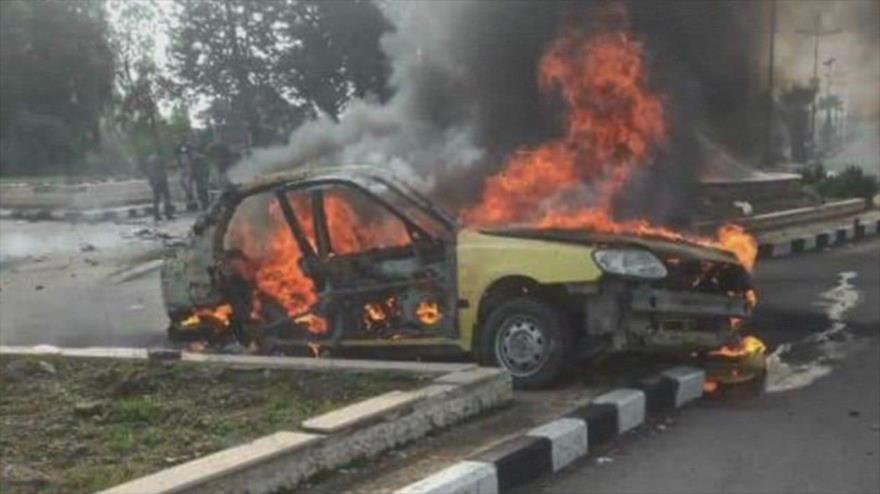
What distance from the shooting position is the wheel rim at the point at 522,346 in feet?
19.5

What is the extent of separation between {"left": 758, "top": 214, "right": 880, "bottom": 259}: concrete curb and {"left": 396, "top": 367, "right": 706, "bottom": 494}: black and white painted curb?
846 centimetres

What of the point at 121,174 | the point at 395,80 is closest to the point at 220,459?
the point at 395,80

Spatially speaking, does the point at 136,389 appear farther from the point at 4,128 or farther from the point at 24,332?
the point at 4,128

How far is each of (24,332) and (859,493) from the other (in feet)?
24.0

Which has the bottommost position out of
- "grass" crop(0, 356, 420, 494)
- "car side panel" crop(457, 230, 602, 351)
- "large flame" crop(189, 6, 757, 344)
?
"grass" crop(0, 356, 420, 494)

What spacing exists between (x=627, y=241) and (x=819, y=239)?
10.0 m

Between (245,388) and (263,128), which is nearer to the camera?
(245,388)

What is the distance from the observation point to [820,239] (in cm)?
1528

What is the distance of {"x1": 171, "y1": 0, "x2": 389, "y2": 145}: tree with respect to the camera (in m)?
27.3

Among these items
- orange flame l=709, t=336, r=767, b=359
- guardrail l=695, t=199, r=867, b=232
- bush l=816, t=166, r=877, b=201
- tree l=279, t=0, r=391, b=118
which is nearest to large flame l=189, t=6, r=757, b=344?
orange flame l=709, t=336, r=767, b=359

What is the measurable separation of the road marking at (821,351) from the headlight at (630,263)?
1.01m

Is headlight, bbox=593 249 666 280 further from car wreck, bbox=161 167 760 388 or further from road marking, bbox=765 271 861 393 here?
road marking, bbox=765 271 861 393

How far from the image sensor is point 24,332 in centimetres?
938

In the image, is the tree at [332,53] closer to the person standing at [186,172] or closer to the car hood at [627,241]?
the person standing at [186,172]
